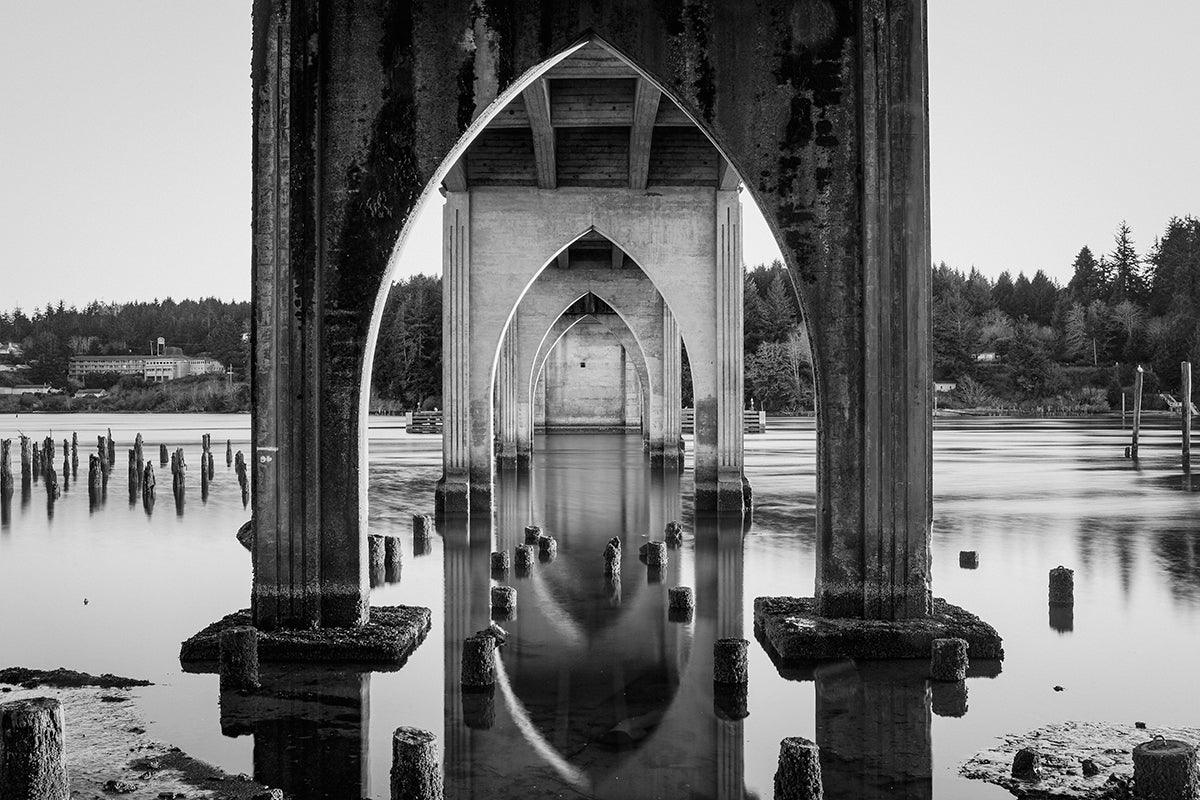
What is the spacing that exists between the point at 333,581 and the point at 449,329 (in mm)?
12940

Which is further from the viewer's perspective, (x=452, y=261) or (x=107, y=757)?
(x=452, y=261)

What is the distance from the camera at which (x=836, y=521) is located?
8953 mm

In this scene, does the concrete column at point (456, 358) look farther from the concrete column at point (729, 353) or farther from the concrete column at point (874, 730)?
the concrete column at point (874, 730)

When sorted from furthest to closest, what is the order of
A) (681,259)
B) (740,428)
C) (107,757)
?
(681,259) → (740,428) → (107,757)

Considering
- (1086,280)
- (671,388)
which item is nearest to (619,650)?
(671,388)

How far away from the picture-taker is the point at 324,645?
866 centimetres

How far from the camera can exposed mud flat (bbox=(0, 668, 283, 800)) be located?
5.88m

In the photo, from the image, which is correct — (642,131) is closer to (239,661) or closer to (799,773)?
(239,661)

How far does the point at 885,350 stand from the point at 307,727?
5.33 m

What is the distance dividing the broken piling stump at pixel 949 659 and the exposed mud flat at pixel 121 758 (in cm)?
508

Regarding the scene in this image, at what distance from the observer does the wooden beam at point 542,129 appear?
15965mm

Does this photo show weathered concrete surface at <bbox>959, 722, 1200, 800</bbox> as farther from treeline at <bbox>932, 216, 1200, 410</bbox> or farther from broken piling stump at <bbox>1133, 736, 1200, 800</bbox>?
treeline at <bbox>932, 216, 1200, 410</bbox>

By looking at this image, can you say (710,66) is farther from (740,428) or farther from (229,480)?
(229,480)

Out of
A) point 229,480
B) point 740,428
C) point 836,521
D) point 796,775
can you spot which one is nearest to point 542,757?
point 796,775
